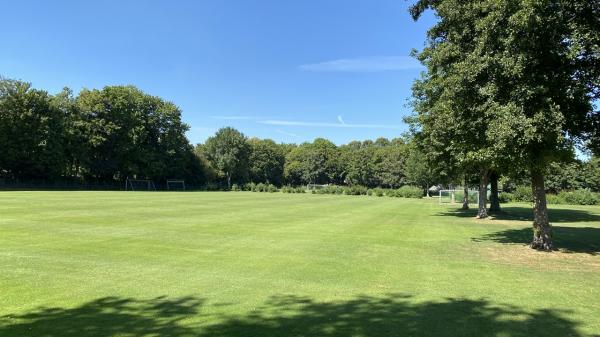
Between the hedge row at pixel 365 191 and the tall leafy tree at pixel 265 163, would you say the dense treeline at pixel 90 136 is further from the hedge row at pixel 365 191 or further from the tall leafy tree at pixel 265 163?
the tall leafy tree at pixel 265 163

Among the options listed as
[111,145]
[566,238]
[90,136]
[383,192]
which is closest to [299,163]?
[383,192]

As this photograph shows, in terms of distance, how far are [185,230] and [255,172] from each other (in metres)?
110

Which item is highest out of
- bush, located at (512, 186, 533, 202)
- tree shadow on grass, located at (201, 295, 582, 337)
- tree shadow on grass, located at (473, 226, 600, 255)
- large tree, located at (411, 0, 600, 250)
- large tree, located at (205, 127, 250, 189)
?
large tree, located at (205, 127, 250, 189)

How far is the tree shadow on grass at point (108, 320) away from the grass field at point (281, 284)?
26 millimetres

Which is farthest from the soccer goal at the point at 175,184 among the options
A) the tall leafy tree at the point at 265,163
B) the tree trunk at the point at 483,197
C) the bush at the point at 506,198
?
the tree trunk at the point at 483,197

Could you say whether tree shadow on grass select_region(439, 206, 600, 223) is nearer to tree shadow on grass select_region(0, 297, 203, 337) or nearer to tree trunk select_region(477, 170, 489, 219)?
tree trunk select_region(477, 170, 489, 219)

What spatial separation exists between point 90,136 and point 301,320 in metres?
76.7

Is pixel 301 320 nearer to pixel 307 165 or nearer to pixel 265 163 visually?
pixel 265 163

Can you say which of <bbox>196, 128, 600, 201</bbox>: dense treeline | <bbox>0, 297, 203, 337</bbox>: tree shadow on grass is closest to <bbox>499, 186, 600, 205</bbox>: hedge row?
<bbox>196, 128, 600, 201</bbox>: dense treeline

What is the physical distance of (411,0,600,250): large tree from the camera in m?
13.0

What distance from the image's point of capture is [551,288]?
9992 millimetres

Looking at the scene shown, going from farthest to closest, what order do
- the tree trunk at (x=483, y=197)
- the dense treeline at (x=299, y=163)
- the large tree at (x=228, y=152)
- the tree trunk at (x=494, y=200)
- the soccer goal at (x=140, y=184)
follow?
the dense treeline at (x=299, y=163)
the large tree at (x=228, y=152)
the soccer goal at (x=140, y=184)
the tree trunk at (x=494, y=200)
the tree trunk at (x=483, y=197)

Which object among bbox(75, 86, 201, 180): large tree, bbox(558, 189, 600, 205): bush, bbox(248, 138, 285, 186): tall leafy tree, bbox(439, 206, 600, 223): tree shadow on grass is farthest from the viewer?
bbox(248, 138, 285, 186): tall leafy tree

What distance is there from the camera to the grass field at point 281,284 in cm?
687
